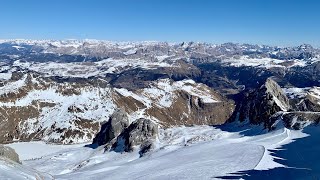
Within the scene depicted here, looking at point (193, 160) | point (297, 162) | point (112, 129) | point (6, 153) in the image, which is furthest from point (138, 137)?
point (297, 162)

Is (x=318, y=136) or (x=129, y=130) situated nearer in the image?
(x=318, y=136)

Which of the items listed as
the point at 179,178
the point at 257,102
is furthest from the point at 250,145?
the point at 257,102

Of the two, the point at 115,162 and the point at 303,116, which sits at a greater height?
the point at 303,116

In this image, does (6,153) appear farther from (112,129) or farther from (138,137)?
(112,129)

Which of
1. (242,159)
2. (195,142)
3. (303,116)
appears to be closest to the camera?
(242,159)

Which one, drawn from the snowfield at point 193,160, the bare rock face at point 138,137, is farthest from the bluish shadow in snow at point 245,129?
the bare rock face at point 138,137

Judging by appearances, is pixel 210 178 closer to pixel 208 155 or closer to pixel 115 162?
pixel 208 155
